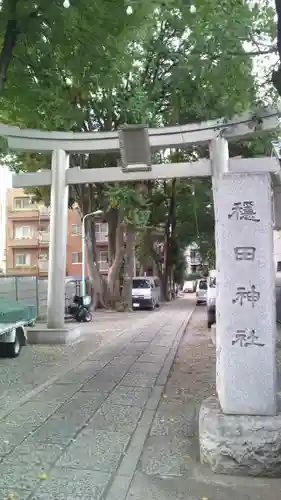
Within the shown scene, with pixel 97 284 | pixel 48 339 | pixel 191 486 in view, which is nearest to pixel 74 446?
pixel 191 486

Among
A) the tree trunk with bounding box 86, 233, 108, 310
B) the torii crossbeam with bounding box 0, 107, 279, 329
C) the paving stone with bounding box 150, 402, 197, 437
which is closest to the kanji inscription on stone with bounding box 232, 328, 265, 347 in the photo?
the paving stone with bounding box 150, 402, 197, 437

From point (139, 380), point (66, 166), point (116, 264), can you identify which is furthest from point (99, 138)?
point (116, 264)

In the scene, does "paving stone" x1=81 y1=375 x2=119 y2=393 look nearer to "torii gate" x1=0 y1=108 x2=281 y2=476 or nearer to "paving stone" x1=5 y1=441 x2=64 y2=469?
"paving stone" x1=5 y1=441 x2=64 y2=469

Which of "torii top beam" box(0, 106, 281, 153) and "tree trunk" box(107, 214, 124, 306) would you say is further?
"tree trunk" box(107, 214, 124, 306)

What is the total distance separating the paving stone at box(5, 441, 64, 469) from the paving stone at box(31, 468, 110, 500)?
0.87ft

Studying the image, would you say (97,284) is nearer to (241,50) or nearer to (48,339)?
(48,339)

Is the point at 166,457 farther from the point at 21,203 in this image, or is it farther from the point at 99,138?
the point at 21,203

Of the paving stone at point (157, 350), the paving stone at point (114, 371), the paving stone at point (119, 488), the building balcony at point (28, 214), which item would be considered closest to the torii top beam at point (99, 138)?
the paving stone at point (157, 350)

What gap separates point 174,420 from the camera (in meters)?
5.93

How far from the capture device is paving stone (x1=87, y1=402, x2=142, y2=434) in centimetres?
554

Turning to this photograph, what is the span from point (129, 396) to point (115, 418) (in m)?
1.10

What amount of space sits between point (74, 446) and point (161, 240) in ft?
124

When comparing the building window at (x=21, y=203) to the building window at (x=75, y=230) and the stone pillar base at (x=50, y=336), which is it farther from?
the stone pillar base at (x=50, y=336)

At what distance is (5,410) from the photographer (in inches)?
245
